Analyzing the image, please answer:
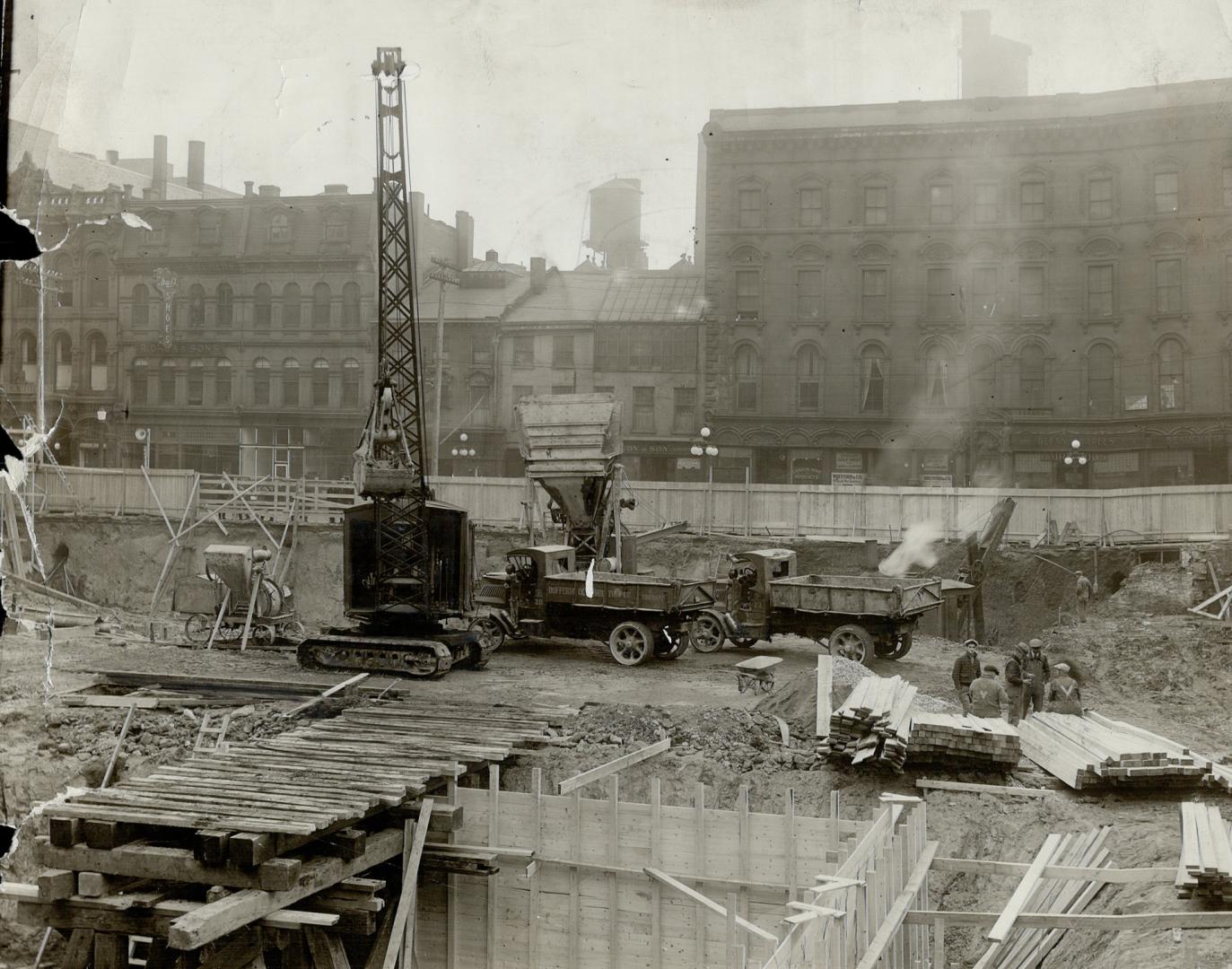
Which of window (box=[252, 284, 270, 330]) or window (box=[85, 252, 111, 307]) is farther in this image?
window (box=[252, 284, 270, 330])

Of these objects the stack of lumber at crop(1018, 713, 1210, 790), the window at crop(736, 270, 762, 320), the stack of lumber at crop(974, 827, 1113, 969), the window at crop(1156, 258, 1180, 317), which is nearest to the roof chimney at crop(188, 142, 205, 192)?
the window at crop(736, 270, 762, 320)

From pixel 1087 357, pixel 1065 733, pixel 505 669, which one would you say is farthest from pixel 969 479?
pixel 1065 733

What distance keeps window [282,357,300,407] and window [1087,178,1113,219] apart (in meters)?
31.4

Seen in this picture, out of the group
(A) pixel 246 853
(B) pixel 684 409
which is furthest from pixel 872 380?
(A) pixel 246 853

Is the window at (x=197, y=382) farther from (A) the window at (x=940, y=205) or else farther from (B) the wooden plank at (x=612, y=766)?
(B) the wooden plank at (x=612, y=766)

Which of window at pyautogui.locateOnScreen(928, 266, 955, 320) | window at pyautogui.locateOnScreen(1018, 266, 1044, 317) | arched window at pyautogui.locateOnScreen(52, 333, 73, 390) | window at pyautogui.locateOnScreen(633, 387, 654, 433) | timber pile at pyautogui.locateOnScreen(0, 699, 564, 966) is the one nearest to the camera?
timber pile at pyautogui.locateOnScreen(0, 699, 564, 966)

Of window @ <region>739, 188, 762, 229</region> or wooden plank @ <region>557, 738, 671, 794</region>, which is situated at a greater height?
window @ <region>739, 188, 762, 229</region>

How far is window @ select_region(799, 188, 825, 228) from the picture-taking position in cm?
4234

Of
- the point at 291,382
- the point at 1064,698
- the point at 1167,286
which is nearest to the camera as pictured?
the point at 1064,698

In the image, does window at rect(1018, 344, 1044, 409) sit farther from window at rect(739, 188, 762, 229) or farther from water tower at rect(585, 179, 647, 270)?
water tower at rect(585, 179, 647, 270)

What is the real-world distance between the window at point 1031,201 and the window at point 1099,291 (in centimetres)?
279

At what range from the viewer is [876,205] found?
42.0 metres

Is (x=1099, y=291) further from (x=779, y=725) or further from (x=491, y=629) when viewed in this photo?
(x=779, y=725)

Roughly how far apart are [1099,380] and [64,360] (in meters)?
40.2
